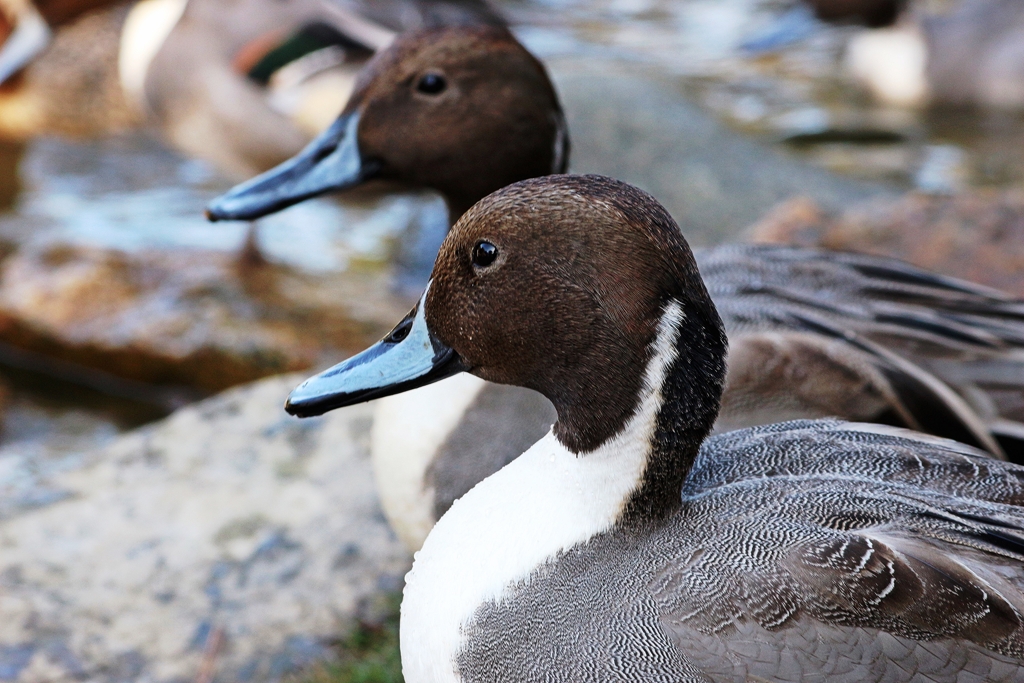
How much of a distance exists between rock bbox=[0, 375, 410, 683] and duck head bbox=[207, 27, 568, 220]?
32.3 inches

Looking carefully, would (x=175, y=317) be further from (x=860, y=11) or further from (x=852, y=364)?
(x=860, y=11)

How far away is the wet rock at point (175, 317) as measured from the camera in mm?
4312

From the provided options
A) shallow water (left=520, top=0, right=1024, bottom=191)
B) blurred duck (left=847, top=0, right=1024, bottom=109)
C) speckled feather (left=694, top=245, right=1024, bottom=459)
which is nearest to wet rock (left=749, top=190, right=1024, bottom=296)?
speckled feather (left=694, top=245, right=1024, bottom=459)

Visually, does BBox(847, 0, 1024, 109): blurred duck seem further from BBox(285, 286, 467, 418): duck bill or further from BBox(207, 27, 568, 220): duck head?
BBox(285, 286, 467, 418): duck bill

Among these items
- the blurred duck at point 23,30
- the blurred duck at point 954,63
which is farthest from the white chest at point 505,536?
the blurred duck at point 954,63

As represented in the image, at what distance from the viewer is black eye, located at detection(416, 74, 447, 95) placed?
2.65m

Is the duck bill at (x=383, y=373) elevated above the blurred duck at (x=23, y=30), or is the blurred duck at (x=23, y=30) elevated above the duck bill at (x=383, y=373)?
the duck bill at (x=383, y=373)

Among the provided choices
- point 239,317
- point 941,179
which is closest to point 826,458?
point 239,317

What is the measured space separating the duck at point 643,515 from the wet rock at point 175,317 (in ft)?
8.09

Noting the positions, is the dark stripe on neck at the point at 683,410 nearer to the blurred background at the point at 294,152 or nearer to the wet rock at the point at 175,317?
the blurred background at the point at 294,152

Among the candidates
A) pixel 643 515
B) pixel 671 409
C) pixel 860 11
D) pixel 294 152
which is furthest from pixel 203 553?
pixel 860 11

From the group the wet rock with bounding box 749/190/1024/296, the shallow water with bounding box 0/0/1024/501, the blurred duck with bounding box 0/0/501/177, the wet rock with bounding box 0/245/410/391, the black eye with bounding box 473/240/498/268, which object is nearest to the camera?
the black eye with bounding box 473/240/498/268

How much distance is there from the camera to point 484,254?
1.79 metres

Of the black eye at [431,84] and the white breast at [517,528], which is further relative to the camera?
the black eye at [431,84]
